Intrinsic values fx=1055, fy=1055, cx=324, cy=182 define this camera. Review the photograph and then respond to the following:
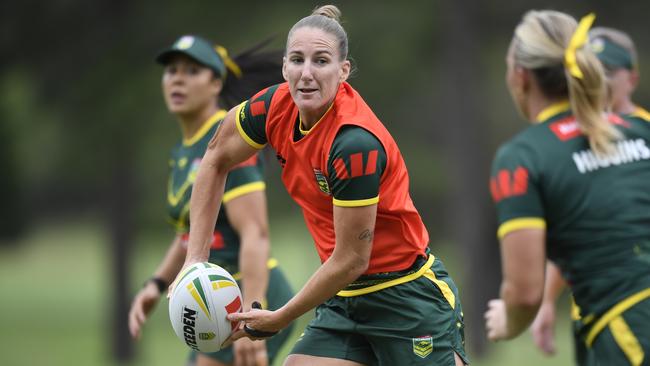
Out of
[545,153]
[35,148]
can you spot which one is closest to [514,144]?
[545,153]

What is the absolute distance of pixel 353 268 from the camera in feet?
13.2

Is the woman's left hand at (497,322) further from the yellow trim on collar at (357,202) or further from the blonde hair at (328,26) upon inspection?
the blonde hair at (328,26)

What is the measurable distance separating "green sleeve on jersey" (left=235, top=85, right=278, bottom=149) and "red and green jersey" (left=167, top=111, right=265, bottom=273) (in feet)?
3.75

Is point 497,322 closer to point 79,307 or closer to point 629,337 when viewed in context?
point 629,337

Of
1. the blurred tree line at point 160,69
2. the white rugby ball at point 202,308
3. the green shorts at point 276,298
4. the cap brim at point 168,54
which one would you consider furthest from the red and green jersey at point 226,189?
the blurred tree line at point 160,69

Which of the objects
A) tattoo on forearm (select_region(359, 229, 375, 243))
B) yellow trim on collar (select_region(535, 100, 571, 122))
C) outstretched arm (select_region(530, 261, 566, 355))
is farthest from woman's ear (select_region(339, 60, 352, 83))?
outstretched arm (select_region(530, 261, 566, 355))

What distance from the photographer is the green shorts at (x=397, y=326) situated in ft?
14.1

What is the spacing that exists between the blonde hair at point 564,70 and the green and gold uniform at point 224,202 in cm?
196

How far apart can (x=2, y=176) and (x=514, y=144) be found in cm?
1593

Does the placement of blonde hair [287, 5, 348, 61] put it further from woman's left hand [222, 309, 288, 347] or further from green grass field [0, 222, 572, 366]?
green grass field [0, 222, 572, 366]

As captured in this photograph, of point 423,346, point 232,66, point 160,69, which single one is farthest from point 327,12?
point 160,69

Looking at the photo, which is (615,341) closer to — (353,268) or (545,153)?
(545,153)

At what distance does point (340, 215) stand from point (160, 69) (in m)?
10.2

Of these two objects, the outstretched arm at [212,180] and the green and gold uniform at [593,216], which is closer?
the green and gold uniform at [593,216]
